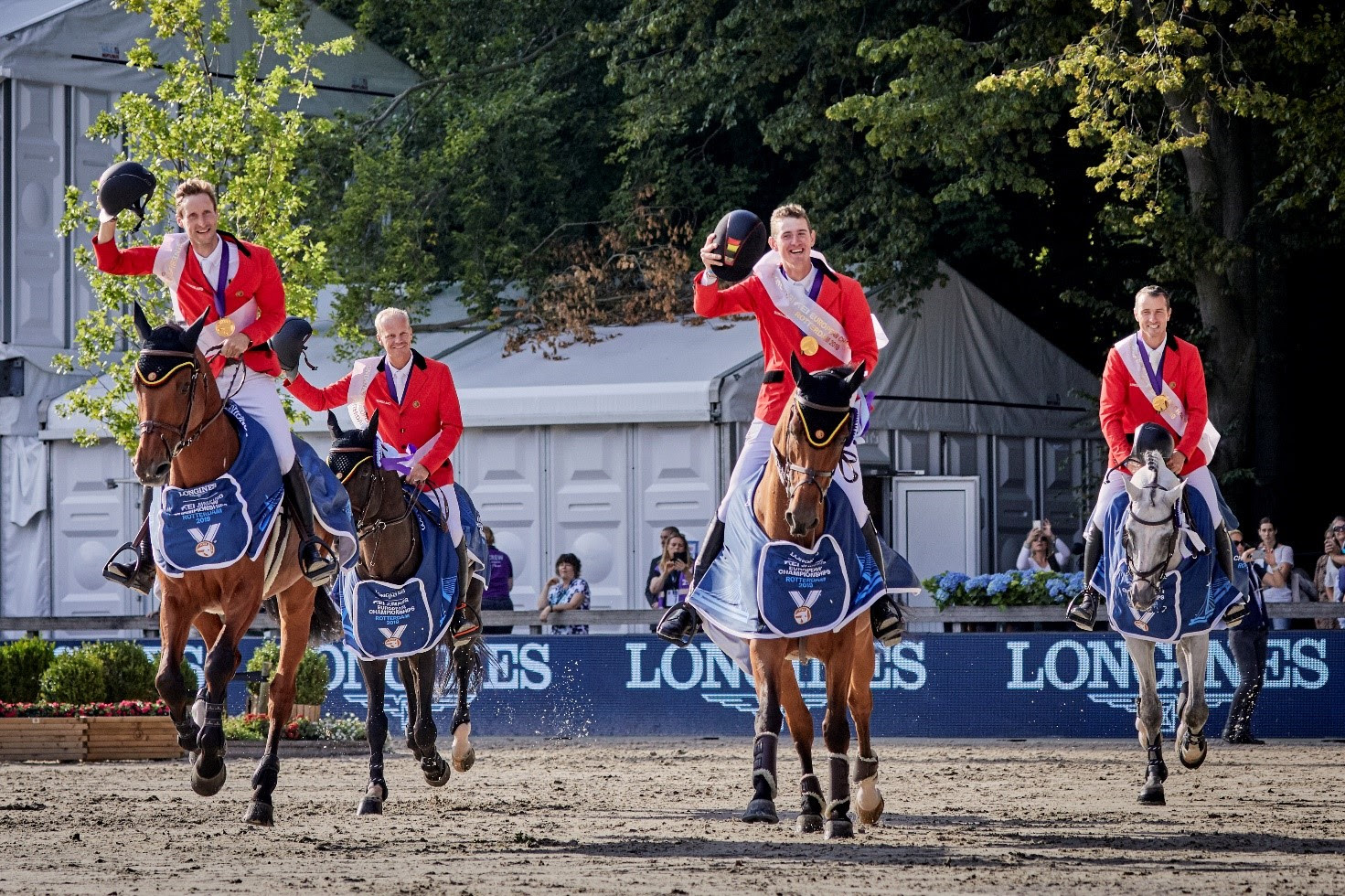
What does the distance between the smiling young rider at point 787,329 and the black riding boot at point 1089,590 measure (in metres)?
2.92

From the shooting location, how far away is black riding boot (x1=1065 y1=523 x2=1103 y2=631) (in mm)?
12617

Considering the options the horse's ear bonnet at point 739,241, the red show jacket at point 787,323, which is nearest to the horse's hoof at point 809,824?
the red show jacket at point 787,323

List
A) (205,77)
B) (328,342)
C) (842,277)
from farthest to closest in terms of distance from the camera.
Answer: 1. (328,342)
2. (205,77)
3. (842,277)

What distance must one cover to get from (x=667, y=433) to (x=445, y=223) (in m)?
6.96

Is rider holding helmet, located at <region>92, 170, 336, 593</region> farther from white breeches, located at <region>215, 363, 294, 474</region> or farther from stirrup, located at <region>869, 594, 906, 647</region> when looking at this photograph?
stirrup, located at <region>869, 594, 906, 647</region>

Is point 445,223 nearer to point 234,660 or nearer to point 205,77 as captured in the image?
point 205,77

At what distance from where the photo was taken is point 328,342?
26.3 m

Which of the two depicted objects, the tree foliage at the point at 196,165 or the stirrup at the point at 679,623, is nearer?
the stirrup at the point at 679,623

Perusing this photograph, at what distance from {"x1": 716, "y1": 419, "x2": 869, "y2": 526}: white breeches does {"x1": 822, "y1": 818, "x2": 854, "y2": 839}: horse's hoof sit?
→ 1489 mm

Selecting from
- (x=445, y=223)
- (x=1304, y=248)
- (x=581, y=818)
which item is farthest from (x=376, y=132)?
(x=581, y=818)

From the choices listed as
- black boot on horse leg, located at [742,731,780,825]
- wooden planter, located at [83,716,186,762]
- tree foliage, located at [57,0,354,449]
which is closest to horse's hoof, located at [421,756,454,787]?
black boot on horse leg, located at [742,731,780,825]

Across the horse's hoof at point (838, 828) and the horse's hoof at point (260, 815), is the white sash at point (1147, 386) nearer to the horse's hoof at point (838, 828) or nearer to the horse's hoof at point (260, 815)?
the horse's hoof at point (838, 828)

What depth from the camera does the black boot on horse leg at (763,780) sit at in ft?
32.2

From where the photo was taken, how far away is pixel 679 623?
1016cm
